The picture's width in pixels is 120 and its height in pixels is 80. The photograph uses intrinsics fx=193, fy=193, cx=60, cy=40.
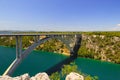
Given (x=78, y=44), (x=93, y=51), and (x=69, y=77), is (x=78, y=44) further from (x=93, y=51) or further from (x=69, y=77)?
(x=69, y=77)

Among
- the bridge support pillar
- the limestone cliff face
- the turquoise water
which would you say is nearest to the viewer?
the bridge support pillar

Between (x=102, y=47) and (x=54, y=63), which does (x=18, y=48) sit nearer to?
(x=54, y=63)

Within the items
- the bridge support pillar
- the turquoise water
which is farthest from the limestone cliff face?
the bridge support pillar

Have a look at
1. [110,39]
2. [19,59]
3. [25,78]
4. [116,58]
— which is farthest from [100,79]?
[110,39]

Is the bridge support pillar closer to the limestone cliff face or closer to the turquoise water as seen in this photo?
the turquoise water

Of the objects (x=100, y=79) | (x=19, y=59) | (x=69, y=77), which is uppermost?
(x=69, y=77)

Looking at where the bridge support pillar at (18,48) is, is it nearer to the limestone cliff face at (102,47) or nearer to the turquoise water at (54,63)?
the turquoise water at (54,63)

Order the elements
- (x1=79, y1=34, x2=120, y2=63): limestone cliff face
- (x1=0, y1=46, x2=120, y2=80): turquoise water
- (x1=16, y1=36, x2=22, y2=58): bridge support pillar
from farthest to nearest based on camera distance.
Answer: (x1=79, y1=34, x2=120, y2=63): limestone cliff face, (x1=0, y1=46, x2=120, y2=80): turquoise water, (x1=16, y1=36, x2=22, y2=58): bridge support pillar

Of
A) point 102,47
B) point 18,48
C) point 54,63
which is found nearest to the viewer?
point 18,48

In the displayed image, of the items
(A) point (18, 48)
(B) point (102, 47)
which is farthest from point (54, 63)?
(B) point (102, 47)
